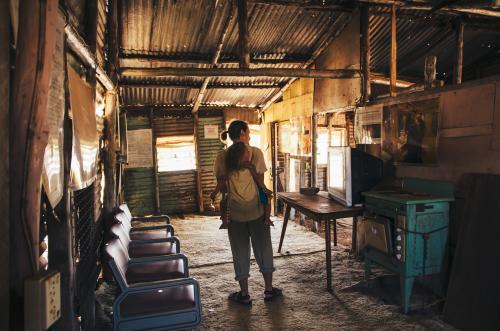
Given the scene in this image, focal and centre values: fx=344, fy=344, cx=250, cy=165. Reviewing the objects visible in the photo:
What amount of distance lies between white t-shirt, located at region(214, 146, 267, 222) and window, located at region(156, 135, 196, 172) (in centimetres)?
626

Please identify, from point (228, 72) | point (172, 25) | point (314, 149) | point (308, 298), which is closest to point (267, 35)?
point (228, 72)

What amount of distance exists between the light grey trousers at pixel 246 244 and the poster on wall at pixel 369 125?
2.63 metres

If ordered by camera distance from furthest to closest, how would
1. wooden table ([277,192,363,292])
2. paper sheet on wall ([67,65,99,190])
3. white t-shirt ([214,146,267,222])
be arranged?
wooden table ([277,192,363,292]), white t-shirt ([214,146,267,222]), paper sheet on wall ([67,65,99,190])

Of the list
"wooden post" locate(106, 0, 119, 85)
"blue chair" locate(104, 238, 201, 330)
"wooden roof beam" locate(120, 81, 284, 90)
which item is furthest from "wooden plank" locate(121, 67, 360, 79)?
"blue chair" locate(104, 238, 201, 330)

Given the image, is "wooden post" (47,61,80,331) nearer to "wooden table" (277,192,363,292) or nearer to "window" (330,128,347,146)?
"wooden table" (277,192,363,292)

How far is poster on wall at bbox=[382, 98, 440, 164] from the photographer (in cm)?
450

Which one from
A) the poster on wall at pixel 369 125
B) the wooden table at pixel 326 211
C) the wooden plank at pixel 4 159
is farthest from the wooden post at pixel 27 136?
the poster on wall at pixel 369 125

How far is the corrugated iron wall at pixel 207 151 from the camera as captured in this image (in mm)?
10289

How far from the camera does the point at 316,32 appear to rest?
6.80 metres

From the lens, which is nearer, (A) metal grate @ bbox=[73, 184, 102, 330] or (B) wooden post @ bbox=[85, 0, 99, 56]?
(A) metal grate @ bbox=[73, 184, 102, 330]

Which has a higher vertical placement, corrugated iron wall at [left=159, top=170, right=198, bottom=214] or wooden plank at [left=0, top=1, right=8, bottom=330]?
wooden plank at [left=0, top=1, right=8, bottom=330]

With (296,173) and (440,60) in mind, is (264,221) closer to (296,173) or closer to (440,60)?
(296,173)

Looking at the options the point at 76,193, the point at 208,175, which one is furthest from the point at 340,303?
the point at 208,175

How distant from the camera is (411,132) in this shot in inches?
190
